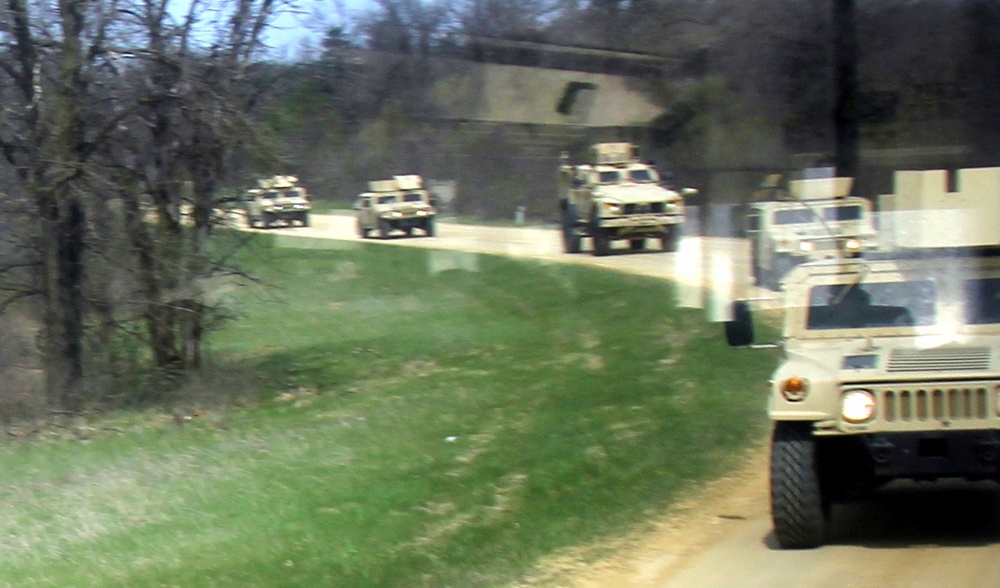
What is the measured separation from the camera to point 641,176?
13.8 meters

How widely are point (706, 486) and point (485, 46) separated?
Result: 5901 mm

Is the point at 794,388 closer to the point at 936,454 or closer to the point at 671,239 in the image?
the point at 936,454

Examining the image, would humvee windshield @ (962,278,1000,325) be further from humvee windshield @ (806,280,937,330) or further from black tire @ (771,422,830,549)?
black tire @ (771,422,830,549)

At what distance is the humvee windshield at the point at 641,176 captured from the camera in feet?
44.5

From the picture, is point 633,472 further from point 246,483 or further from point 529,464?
point 246,483

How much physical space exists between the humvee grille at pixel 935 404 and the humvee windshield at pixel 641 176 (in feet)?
23.5

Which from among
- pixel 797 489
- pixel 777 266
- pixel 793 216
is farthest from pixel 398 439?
pixel 797 489

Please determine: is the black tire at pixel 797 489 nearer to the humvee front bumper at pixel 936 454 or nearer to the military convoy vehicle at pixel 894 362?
the military convoy vehicle at pixel 894 362

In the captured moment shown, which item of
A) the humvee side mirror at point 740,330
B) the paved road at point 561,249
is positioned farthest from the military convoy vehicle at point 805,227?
the paved road at point 561,249

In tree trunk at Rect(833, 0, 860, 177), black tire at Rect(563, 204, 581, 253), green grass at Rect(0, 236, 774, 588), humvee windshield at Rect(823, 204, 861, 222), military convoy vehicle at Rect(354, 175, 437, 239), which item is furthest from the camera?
black tire at Rect(563, 204, 581, 253)

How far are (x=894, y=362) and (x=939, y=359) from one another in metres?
0.23

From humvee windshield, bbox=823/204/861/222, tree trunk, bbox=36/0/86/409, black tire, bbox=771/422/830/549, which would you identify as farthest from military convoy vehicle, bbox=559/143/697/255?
black tire, bbox=771/422/830/549

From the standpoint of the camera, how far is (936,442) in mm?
6555

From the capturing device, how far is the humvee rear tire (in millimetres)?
16281
